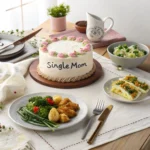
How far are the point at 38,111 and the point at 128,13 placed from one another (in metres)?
1.24

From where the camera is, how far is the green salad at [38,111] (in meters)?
1.23

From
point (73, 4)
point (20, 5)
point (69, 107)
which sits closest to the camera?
point (69, 107)

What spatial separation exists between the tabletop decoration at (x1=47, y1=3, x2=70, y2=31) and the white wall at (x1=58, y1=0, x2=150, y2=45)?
14.2 inches

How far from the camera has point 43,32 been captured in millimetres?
2080

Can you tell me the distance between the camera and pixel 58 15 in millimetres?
2062

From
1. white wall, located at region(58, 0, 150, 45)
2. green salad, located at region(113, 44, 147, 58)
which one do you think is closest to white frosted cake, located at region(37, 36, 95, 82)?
green salad, located at region(113, 44, 147, 58)

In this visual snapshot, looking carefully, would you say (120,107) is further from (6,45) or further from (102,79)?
(6,45)

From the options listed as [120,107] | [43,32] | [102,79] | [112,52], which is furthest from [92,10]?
[120,107]

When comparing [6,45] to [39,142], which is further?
[6,45]

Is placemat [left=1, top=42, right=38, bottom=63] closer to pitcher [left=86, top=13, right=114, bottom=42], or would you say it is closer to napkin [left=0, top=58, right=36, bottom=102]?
napkin [left=0, top=58, right=36, bottom=102]

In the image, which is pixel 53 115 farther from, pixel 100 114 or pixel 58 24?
pixel 58 24

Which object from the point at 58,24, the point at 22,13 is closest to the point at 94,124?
the point at 58,24

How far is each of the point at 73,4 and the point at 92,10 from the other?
0.15 metres

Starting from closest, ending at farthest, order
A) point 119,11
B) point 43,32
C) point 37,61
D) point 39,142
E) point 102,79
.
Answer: point 39,142, point 102,79, point 37,61, point 43,32, point 119,11
